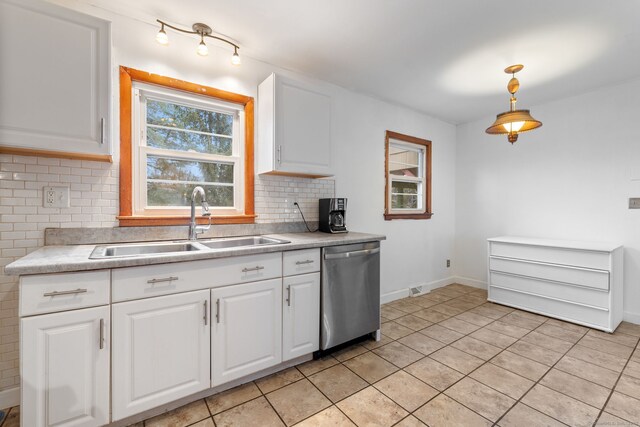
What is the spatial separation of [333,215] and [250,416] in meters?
1.67

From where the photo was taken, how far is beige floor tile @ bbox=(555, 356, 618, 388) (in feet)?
6.51

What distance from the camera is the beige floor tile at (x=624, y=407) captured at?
5.37 feet

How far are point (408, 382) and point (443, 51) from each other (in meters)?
2.62

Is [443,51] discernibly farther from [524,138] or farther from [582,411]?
[582,411]

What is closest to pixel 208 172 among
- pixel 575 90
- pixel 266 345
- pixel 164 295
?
pixel 164 295

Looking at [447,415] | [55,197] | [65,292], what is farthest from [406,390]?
[55,197]

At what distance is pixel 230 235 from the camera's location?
239cm

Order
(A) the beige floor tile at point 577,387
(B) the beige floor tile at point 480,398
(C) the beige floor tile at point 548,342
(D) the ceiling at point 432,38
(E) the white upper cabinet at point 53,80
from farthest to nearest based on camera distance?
(C) the beige floor tile at point 548,342 → (D) the ceiling at point 432,38 → (A) the beige floor tile at point 577,387 → (B) the beige floor tile at point 480,398 → (E) the white upper cabinet at point 53,80

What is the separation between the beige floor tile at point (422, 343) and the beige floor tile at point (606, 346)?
1273mm

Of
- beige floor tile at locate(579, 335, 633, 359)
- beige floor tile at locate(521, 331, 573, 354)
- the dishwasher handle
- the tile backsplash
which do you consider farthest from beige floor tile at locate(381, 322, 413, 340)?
the tile backsplash

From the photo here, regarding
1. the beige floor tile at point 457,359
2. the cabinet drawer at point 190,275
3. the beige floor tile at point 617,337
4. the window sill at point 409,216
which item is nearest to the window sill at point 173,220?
the cabinet drawer at point 190,275

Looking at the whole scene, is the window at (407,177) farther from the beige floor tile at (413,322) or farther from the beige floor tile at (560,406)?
the beige floor tile at (560,406)

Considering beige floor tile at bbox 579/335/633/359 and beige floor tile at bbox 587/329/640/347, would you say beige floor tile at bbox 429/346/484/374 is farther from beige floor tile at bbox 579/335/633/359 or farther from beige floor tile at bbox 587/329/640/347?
beige floor tile at bbox 587/329/640/347

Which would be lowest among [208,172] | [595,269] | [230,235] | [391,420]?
[391,420]
